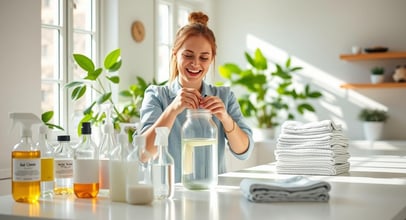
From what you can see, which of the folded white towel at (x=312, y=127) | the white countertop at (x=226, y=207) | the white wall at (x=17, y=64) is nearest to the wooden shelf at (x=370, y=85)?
the white wall at (x=17, y=64)

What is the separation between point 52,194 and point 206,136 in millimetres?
504

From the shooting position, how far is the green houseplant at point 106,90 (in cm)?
425

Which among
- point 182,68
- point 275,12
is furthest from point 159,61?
point 182,68

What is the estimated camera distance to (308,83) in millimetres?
6242

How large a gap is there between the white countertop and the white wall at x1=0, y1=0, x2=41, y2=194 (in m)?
1.72

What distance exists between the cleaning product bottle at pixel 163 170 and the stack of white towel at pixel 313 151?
85cm

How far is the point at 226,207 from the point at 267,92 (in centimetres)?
490

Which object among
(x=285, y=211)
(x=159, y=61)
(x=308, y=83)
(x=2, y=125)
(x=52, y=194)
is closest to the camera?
(x=285, y=211)

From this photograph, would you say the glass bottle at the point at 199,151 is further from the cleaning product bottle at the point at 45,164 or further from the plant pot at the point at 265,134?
the plant pot at the point at 265,134

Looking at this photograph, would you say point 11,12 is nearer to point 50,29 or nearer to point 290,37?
point 50,29

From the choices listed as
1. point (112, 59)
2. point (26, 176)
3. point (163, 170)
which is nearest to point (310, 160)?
point (163, 170)

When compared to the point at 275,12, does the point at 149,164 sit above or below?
below

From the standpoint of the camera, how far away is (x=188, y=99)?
212cm

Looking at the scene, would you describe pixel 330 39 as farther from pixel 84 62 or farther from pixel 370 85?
pixel 84 62
